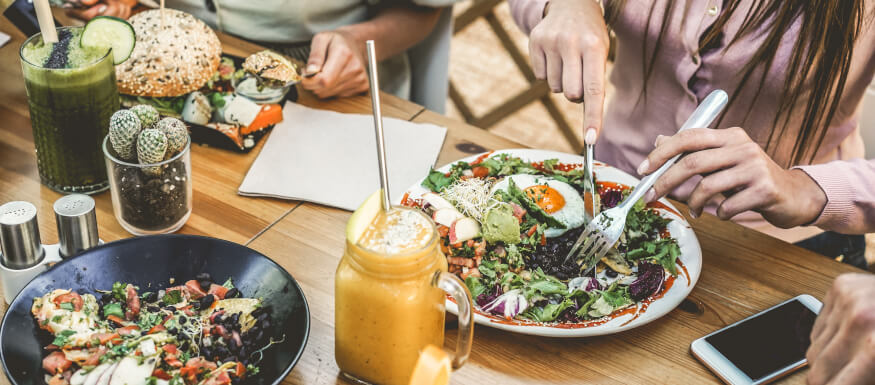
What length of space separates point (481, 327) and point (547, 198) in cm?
30

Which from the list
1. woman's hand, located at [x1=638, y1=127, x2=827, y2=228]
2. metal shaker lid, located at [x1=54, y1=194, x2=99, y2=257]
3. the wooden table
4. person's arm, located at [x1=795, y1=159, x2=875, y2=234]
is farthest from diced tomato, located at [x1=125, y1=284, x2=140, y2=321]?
person's arm, located at [x1=795, y1=159, x2=875, y2=234]

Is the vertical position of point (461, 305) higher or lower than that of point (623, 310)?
higher

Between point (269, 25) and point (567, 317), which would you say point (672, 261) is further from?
point (269, 25)

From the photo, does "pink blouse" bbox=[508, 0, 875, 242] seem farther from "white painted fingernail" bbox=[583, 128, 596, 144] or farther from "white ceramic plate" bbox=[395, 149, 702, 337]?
"white painted fingernail" bbox=[583, 128, 596, 144]

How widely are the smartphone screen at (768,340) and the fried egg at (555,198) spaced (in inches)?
11.9

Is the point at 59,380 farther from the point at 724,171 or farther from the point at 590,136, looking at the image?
the point at 724,171

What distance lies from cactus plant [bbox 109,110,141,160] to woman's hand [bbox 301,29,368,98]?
21.2 inches

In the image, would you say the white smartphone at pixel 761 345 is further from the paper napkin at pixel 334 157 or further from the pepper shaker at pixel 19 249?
the pepper shaker at pixel 19 249

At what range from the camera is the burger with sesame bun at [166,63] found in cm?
142

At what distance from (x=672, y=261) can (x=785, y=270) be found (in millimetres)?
236

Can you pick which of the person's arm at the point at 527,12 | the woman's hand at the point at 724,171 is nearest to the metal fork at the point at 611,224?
the woman's hand at the point at 724,171

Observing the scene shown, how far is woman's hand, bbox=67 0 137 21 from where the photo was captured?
1728mm

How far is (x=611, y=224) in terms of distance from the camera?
1.12 meters

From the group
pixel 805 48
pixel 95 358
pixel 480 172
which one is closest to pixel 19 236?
pixel 95 358
